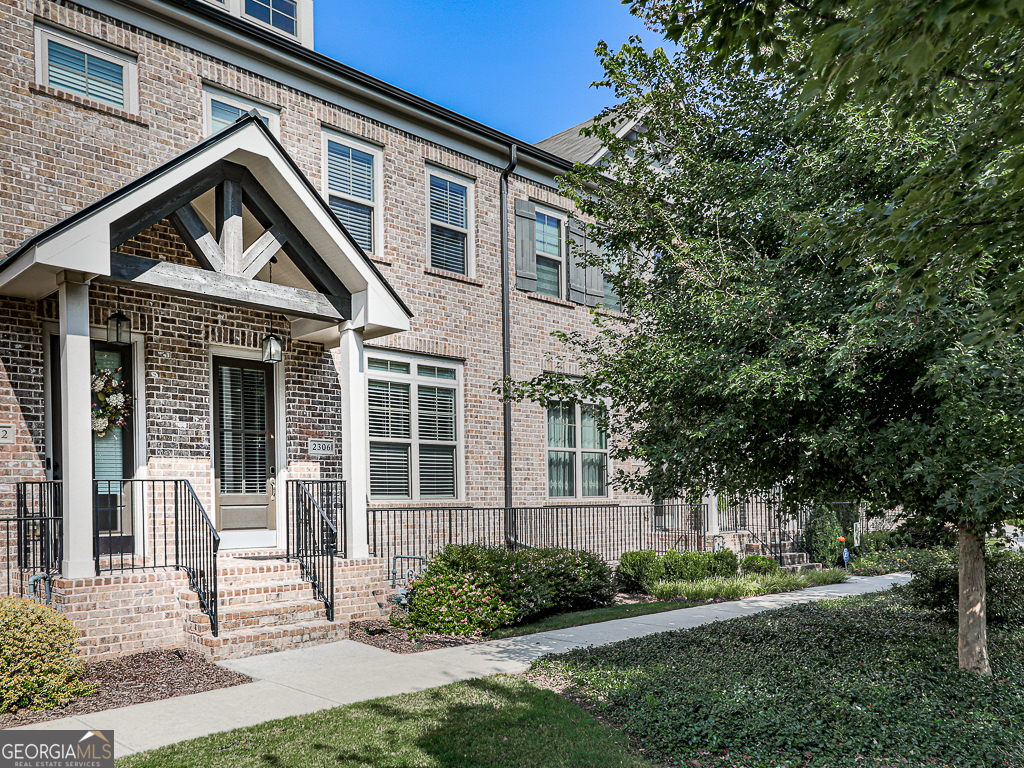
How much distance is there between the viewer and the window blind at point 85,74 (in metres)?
8.34

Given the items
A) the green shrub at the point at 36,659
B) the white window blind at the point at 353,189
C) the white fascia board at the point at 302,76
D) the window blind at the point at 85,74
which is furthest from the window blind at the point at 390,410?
the green shrub at the point at 36,659

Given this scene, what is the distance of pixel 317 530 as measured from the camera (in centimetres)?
930

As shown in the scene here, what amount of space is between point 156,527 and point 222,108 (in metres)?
5.33

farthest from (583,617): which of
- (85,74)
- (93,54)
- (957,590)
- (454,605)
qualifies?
(93,54)

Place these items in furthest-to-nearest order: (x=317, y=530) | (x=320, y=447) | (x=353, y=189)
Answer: (x=353, y=189)
(x=320, y=447)
(x=317, y=530)

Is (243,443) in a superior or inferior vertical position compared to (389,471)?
superior

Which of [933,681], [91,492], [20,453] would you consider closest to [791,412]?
[933,681]

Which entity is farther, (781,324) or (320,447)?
(320,447)

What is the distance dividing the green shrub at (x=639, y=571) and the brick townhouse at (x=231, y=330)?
1503 mm

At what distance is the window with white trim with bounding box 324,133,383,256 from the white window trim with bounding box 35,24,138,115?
257 centimetres

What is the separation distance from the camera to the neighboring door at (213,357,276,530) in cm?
938

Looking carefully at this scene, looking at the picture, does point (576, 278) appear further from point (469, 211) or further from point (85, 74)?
point (85, 74)

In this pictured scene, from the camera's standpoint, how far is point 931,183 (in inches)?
142

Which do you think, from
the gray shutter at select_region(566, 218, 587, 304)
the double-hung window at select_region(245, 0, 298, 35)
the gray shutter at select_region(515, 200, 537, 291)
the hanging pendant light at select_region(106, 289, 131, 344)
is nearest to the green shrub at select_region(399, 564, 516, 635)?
the hanging pendant light at select_region(106, 289, 131, 344)
